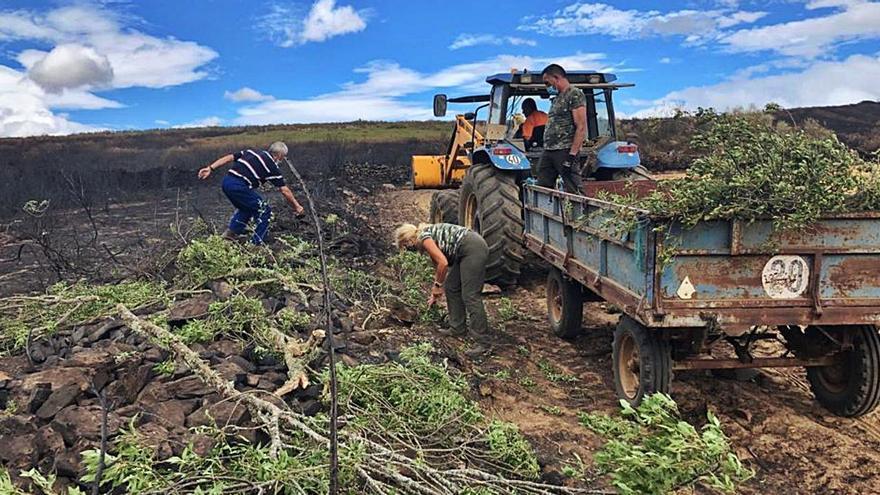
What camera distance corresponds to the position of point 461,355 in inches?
225

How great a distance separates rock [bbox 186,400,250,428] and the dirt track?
5.36 ft

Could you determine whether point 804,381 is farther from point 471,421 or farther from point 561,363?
point 471,421

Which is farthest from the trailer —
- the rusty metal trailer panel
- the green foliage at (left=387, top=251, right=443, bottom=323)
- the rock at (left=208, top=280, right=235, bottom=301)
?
the rock at (left=208, top=280, right=235, bottom=301)

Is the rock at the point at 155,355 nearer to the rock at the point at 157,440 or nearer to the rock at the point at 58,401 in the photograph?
the rock at the point at 58,401

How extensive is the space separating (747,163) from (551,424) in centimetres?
206

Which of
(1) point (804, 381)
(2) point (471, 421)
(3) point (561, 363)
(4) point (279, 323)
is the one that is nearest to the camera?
(2) point (471, 421)

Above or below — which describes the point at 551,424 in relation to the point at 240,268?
below

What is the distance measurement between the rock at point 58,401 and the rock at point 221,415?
0.71 metres

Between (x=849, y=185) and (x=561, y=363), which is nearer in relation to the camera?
(x=849, y=185)

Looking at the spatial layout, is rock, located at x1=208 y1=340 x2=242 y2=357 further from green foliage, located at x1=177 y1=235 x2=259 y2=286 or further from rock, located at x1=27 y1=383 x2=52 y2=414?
green foliage, located at x1=177 y1=235 x2=259 y2=286

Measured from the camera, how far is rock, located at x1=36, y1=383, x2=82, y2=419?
11.9 ft

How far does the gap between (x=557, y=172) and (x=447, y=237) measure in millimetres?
1507

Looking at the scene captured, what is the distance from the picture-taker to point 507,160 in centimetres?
726

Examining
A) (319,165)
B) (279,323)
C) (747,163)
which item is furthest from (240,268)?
(319,165)
